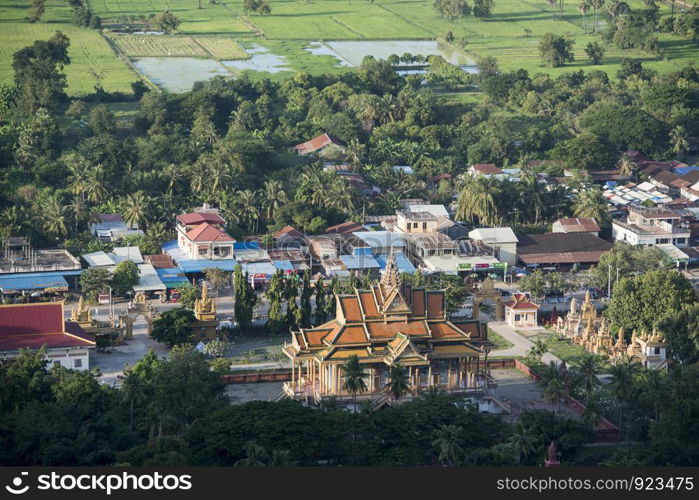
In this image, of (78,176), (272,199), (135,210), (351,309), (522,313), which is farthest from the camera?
(78,176)

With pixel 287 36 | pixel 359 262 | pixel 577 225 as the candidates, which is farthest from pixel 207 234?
pixel 287 36

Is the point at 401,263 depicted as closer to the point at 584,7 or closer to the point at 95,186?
the point at 95,186

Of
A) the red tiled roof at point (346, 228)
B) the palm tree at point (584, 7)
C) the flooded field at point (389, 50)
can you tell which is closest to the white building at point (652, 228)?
the red tiled roof at point (346, 228)

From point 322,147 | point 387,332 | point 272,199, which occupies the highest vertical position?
point 322,147

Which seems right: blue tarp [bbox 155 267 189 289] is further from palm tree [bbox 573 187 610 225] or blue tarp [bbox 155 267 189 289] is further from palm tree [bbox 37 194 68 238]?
palm tree [bbox 573 187 610 225]

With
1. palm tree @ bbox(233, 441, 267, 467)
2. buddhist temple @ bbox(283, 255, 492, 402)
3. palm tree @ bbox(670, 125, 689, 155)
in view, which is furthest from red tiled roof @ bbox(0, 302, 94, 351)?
palm tree @ bbox(670, 125, 689, 155)

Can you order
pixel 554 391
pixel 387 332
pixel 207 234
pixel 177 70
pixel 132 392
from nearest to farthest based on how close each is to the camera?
pixel 132 392 < pixel 554 391 < pixel 387 332 < pixel 207 234 < pixel 177 70
